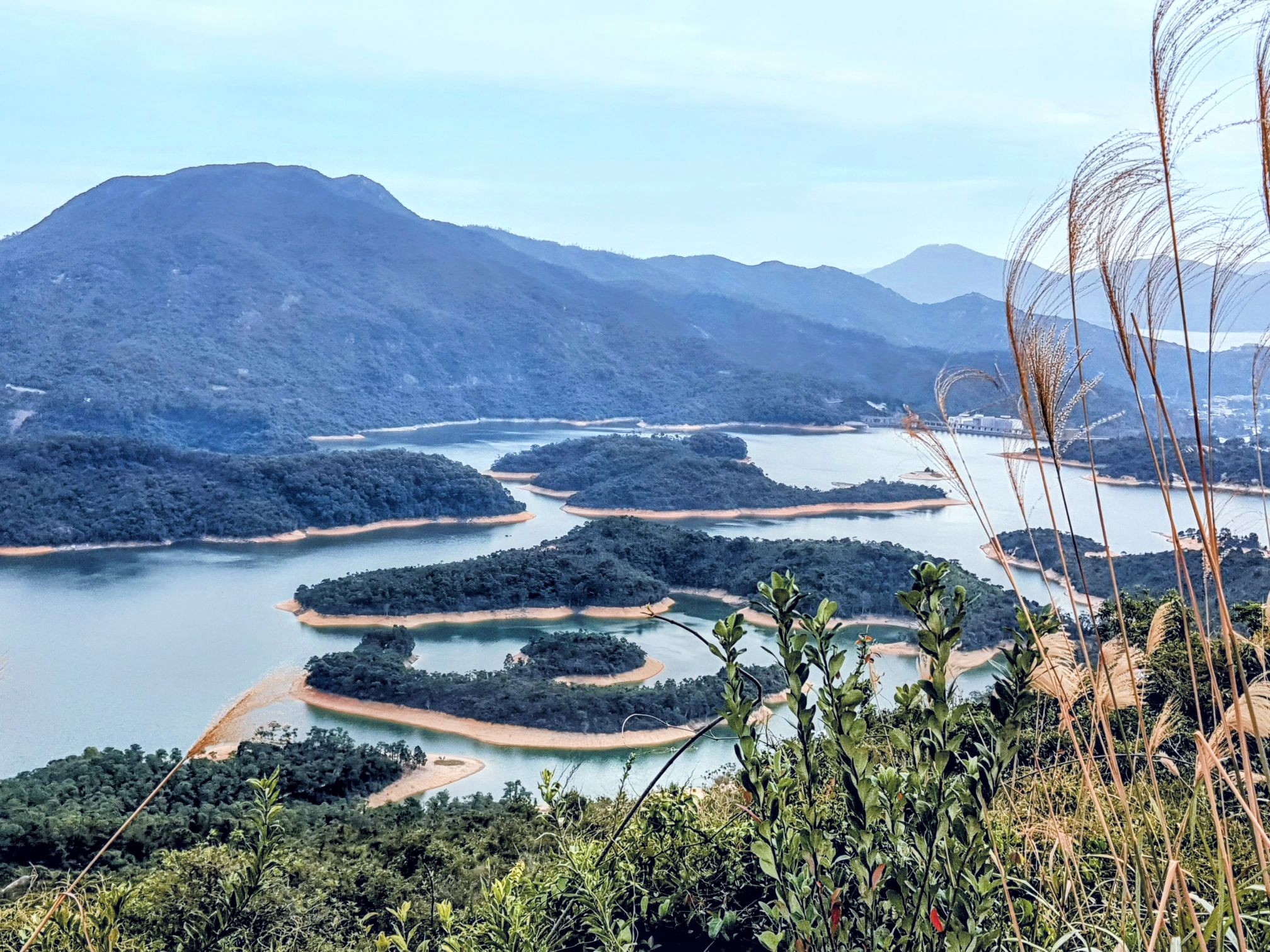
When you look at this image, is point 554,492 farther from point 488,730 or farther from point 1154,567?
point 488,730

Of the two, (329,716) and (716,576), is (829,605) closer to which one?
(329,716)

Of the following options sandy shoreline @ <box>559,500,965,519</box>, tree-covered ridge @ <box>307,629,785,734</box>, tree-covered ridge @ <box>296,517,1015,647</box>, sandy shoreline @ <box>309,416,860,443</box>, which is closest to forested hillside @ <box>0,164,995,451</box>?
sandy shoreline @ <box>309,416,860,443</box>

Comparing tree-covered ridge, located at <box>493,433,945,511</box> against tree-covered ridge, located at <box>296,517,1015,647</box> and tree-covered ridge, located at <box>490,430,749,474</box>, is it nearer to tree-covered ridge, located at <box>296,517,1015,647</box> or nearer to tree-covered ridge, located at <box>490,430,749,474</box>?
tree-covered ridge, located at <box>490,430,749,474</box>

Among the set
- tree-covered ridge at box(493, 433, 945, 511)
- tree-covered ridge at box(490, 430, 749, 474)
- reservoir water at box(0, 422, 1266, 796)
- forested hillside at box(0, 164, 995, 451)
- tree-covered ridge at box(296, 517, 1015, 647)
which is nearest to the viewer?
reservoir water at box(0, 422, 1266, 796)

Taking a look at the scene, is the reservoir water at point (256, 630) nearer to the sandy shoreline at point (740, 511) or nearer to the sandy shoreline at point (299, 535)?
the sandy shoreline at point (299, 535)

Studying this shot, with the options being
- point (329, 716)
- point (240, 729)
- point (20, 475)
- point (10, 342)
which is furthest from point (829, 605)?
point (10, 342)

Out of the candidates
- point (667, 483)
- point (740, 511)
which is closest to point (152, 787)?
point (740, 511)
